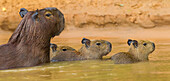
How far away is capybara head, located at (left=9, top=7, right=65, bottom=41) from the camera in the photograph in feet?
26.5

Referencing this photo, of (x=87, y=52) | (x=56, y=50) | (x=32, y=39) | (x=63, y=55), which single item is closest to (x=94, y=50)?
(x=87, y=52)

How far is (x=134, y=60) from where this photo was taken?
329 inches

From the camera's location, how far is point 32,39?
26.4 feet

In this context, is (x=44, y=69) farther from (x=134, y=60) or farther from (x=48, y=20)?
(x=134, y=60)

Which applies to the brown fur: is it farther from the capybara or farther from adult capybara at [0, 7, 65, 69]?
adult capybara at [0, 7, 65, 69]

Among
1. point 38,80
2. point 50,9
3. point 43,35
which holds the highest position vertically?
point 50,9

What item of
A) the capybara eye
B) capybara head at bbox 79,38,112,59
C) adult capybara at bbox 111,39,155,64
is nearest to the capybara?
capybara head at bbox 79,38,112,59

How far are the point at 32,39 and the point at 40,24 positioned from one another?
13.7 inches

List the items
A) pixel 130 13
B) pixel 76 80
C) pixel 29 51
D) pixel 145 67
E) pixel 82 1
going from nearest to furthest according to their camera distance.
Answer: pixel 76 80 → pixel 145 67 → pixel 29 51 → pixel 130 13 → pixel 82 1

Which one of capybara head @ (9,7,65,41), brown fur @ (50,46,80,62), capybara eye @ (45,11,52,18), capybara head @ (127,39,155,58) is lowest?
brown fur @ (50,46,80,62)

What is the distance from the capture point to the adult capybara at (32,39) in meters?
7.70

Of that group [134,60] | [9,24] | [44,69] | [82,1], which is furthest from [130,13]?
[44,69]

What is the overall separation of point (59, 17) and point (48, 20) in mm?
269

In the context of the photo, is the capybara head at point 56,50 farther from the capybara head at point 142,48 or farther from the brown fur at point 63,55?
the capybara head at point 142,48
